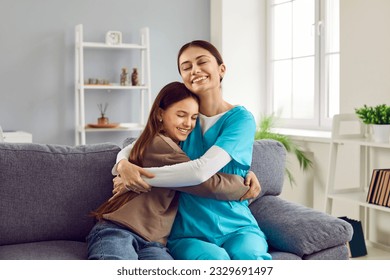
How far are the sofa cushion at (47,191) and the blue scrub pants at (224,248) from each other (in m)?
0.41

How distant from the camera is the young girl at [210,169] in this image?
1682 millimetres

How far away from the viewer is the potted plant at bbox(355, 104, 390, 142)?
10.2 feet

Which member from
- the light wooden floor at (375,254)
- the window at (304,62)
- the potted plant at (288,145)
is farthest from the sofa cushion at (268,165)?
the window at (304,62)

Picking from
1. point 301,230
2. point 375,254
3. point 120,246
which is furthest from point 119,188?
point 375,254

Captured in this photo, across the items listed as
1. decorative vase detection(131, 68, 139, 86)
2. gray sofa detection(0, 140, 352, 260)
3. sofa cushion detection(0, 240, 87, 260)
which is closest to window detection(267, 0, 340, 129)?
decorative vase detection(131, 68, 139, 86)

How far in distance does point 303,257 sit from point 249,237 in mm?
266

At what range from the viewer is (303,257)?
1.88 metres

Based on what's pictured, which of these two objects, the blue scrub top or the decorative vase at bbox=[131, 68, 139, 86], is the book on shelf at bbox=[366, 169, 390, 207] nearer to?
the blue scrub top

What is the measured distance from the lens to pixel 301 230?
1.88 metres

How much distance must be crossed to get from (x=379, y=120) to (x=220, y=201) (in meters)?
1.70

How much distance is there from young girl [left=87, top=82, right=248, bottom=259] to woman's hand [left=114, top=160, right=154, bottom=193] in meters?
0.05

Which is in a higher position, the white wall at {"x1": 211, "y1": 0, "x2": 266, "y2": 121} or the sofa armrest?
the white wall at {"x1": 211, "y1": 0, "x2": 266, "y2": 121}
